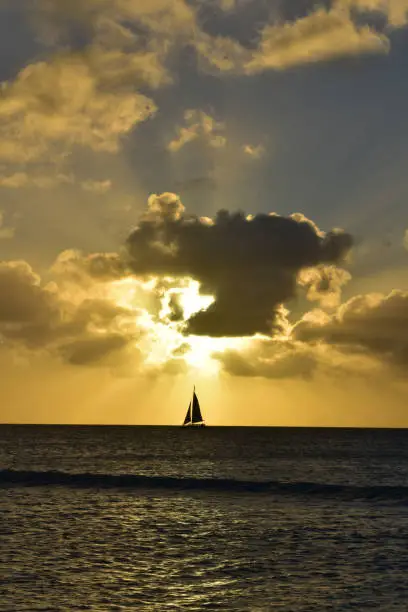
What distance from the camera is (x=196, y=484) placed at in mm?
86688

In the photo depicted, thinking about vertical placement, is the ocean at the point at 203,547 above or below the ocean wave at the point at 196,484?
below

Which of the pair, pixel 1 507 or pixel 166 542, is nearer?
pixel 166 542

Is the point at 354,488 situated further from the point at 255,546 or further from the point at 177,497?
the point at 255,546

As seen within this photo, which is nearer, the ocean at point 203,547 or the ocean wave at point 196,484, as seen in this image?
the ocean at point 203,547

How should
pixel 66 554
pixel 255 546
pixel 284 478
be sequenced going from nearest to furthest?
pixel 66 554 → pixel 255 546 → pixel 284 478

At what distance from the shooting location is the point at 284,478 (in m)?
93.9

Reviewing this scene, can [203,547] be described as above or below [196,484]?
below

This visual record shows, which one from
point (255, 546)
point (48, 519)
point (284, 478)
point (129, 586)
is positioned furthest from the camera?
point (284, 478)

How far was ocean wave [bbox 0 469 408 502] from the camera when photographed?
7594cm

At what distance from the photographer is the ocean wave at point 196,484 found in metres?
75.9

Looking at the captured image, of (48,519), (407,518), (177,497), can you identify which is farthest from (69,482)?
(407,518)

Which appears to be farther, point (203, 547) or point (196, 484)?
point (196, 484)

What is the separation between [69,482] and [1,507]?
27981 millimetres

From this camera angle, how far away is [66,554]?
1512 inches
